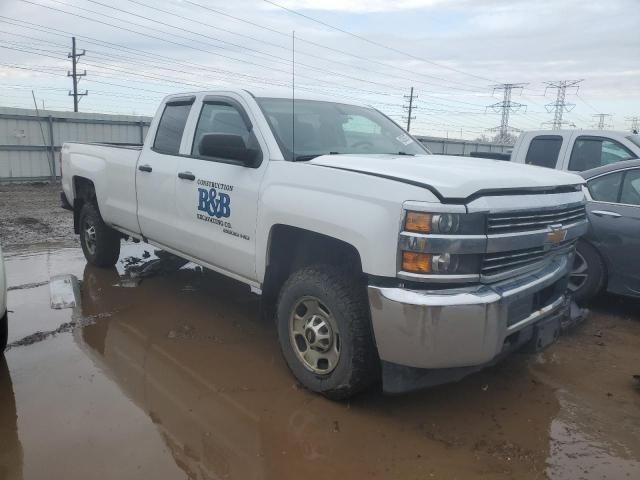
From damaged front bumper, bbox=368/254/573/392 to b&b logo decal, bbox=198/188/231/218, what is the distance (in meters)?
1.58

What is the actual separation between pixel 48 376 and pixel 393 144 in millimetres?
3140

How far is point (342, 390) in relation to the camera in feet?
10.8

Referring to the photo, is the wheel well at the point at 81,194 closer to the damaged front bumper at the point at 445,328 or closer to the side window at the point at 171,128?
the side window at the point at 171,128

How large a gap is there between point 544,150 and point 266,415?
5860mm

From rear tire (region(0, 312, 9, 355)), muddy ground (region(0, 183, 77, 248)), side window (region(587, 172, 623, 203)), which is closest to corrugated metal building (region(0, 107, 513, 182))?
muddy ground (region(0, 183, 77, 248))

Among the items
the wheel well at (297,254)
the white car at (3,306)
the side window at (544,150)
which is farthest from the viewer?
the side window at (544,150)

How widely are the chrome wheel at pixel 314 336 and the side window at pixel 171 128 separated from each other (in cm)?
214

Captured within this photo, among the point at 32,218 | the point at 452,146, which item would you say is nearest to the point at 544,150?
the point at 32,218

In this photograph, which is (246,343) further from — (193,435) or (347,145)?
(347,145)

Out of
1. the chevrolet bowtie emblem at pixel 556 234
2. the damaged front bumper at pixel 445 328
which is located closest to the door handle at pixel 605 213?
A: the chevrolet bowtie emblem at pixel 556 234

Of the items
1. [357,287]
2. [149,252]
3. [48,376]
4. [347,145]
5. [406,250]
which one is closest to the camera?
[406,250]

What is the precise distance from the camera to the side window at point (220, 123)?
4.20m

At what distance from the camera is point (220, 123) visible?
14.7 ft

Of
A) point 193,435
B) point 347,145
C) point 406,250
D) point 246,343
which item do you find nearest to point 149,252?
point 246,343
